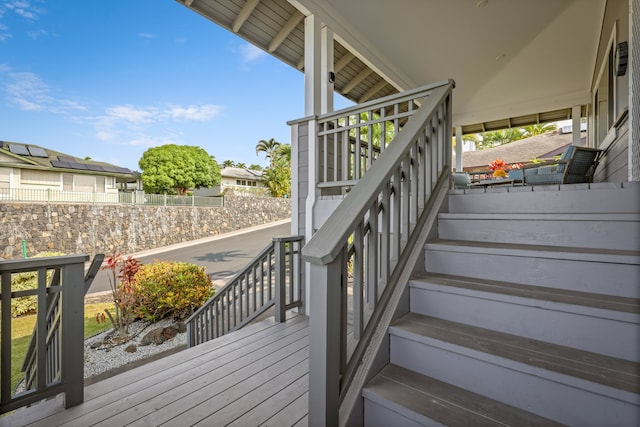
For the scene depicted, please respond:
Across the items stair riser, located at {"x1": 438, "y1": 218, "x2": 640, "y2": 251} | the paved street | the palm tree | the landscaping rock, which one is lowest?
the landscaping rock

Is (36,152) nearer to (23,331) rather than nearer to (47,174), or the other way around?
(47,174)

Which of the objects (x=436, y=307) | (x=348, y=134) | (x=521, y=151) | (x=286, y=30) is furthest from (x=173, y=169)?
(x=436, y=307)

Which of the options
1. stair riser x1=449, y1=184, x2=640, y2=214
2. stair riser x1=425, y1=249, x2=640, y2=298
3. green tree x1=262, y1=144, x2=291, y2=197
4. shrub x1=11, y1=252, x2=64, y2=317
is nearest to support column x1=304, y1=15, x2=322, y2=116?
stair riser x1=449, y1=184, x2=640, y2=214

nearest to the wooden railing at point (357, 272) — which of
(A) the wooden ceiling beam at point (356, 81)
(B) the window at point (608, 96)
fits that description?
(B) the window at point (608, 96)

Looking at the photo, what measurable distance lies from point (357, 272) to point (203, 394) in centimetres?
135

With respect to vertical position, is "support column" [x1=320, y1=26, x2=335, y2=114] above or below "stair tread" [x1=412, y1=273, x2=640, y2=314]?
above

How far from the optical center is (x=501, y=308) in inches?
54.6

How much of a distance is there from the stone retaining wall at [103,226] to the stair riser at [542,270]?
13836mm

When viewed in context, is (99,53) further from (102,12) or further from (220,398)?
Result: (220,398)

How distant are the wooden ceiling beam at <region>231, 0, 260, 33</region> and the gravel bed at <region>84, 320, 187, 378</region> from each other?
4920 mm

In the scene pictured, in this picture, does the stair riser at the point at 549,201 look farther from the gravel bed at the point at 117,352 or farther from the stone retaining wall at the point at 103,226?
the stone retaining wall at the point at 103,226

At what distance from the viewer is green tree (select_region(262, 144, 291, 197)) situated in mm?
24672

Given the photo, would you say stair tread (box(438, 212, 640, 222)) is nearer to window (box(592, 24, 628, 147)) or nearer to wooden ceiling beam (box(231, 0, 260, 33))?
window (box(592, 24, 628, 147))

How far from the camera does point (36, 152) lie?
15.0 metres
